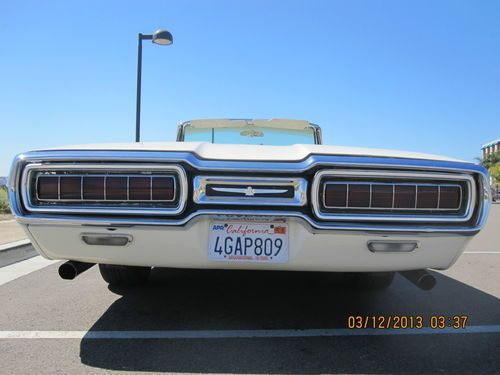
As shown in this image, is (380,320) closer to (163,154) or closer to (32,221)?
(163,154)

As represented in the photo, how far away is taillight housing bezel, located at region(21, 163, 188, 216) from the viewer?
229 centimetres

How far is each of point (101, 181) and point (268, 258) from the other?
986 mm

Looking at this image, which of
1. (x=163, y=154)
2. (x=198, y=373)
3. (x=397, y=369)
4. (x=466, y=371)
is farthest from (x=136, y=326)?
(x=466, y=371)

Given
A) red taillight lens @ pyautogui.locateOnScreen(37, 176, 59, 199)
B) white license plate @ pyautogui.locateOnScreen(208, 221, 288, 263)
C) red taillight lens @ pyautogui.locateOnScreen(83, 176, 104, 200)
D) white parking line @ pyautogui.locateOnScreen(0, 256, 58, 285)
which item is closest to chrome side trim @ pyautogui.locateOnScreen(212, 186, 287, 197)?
white license plate @ pyautogui.locateOnScreen(208, 221, 288, 263)

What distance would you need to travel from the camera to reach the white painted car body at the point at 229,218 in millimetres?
2279

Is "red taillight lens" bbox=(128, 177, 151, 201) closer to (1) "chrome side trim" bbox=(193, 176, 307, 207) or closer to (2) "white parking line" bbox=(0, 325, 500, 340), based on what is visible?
(1) "chrome side trim" bbox=(193, 176, 307, 207)

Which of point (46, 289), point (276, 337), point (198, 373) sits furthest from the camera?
point (46, 289)

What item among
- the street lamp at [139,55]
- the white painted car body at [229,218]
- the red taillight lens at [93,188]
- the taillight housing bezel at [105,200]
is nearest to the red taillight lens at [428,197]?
the white painted car body at [229,218]

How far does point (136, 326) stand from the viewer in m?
2.80

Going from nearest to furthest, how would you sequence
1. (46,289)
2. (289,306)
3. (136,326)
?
(136,326) → (289,306) → (46,289)

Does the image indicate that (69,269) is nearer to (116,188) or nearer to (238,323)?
(116,188)

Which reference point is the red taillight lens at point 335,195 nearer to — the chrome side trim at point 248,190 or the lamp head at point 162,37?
the chrome side trim at point 248,190

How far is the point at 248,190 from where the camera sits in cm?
229

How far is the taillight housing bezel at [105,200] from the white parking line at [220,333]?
0.83 m
